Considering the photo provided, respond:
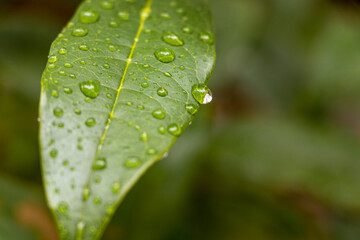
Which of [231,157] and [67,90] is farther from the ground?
[67,90]

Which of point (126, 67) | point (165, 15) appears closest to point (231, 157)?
point (165, 15)

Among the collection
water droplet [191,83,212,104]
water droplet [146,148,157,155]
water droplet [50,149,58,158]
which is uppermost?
water droplet [191,83,212,104]

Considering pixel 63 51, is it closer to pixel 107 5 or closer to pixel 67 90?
pixel 67 90

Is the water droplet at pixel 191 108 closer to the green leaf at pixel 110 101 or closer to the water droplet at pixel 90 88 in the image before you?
the green leaf at pixel 110 101

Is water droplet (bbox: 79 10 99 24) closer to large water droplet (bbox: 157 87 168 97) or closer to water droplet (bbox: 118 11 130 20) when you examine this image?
water droplet (bbox: 118 11 130 20)

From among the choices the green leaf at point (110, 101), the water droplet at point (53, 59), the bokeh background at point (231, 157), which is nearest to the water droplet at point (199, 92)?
the green leaf at point (110, 101)

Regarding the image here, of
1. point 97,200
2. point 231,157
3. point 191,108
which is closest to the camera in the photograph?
point 97,200

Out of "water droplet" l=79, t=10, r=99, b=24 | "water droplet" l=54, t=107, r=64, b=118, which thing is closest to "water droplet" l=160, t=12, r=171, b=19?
"water droplet" l=79, t=10, r=99, b=24
